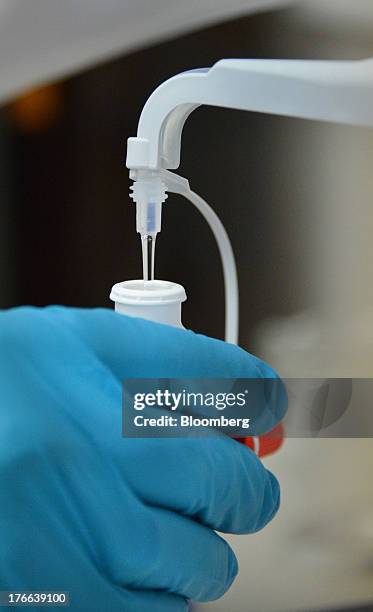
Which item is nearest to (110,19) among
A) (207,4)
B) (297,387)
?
(207,4)

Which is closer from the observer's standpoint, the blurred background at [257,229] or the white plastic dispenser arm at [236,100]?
the white plastic dispenser arm at [236,100]

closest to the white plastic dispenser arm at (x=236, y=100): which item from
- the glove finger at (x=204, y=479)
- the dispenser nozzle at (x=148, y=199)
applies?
the dispenser nozzle at (x=148, y=199)

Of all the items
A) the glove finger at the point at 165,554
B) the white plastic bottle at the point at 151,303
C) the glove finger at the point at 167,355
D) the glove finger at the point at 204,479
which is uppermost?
the white plastic bottle at the point at 151,303

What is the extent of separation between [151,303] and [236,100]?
136 millimetres

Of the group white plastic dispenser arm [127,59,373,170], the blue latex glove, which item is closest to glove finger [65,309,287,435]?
the blue latex glove

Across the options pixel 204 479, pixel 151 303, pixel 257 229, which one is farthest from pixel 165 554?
pixel 257 229

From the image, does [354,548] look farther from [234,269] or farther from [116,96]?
[116,96]

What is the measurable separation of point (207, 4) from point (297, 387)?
31 cm

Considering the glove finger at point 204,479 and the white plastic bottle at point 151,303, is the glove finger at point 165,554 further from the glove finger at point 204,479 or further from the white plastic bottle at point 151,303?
the white plastic bottle at point 151,303

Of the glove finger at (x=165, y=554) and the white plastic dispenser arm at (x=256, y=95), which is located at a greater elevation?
the white plastic dispenser arm at (x=256, y=95)

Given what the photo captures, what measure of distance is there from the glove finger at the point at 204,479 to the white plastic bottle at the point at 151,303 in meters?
0.08

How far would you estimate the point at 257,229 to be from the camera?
Answer: 0.60 meters

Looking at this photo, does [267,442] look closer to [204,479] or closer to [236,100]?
[204,479]

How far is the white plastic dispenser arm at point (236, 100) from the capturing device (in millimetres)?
447
